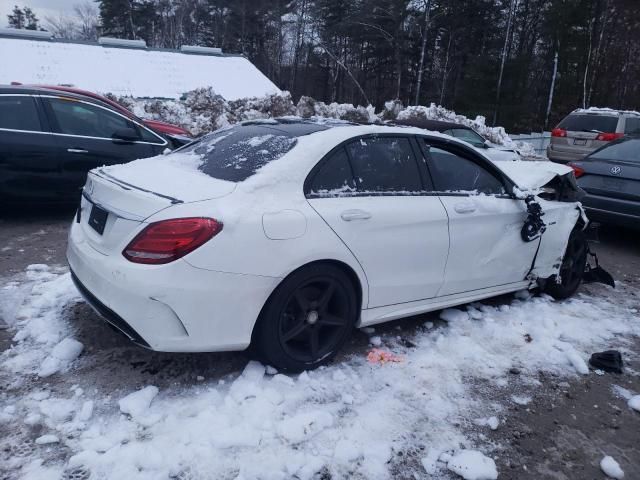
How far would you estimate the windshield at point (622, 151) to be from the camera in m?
7.27

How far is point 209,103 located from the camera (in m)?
18.0

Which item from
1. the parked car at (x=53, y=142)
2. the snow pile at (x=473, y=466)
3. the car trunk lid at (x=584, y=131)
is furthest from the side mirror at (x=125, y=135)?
the car trunk lid at (x=584, y=131)

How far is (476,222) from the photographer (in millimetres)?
4004

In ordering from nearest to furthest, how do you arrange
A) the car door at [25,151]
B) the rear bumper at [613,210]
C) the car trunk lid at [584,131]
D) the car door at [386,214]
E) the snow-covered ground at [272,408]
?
the snow-covered ground at [272,408] → the car door at [386,214] → the car door at [25,151] → the rear bumper at [613,210] → the car trunk lid at [584,131]

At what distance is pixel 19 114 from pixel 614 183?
7.50 metres

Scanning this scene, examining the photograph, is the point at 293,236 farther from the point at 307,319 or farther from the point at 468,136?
the point at 468,136

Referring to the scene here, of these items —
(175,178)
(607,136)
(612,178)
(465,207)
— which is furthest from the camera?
(607,136)

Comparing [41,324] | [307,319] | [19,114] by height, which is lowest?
[41,324]

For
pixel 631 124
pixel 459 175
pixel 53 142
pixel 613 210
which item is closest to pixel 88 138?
pixel 53 142

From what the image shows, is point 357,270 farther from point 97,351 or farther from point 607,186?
point 607,186

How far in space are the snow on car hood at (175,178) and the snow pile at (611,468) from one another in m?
2.52

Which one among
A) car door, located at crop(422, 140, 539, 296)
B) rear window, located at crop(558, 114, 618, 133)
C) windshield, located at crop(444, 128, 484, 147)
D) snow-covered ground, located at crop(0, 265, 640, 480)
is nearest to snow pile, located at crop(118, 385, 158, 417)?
snow-covered ground, located at crop(0, 265, 640, 480)

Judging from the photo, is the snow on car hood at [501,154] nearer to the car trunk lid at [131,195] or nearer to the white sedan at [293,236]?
the white sedan at [293,236]

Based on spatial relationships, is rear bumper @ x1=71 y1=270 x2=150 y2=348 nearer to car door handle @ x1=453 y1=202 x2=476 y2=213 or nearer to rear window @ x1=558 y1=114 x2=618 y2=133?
car door handle @ x1=453 y1=202 x2=476 y2=213
